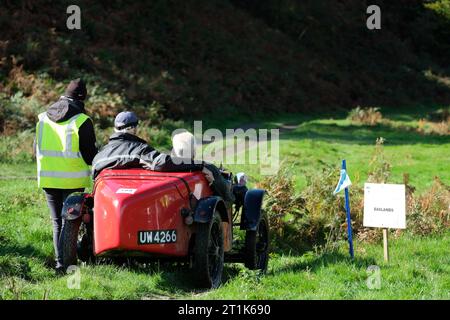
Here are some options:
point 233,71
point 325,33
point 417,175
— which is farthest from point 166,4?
point 417,175

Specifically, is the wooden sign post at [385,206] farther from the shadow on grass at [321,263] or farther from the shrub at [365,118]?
the shrub at [365,118]

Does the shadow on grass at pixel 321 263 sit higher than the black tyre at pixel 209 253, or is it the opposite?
the black tyre at pixel 209 253

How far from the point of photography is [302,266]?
30.3 feet

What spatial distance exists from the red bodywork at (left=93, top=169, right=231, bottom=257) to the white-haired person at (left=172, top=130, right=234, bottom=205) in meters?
0.36

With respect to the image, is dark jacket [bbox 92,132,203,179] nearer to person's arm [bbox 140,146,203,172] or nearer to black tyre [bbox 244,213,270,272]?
person's arm [bbox 140,146,203,172]

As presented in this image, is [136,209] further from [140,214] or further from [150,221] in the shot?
[150,221]

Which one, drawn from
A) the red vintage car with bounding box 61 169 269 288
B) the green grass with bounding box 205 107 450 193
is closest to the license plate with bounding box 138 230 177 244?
the red vintage car with bounding box 61 169 269 288

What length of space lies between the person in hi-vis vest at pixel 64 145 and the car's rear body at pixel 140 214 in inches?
37.0

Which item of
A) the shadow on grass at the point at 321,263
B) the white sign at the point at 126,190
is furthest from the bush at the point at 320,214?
the white sign at the point at 126,190

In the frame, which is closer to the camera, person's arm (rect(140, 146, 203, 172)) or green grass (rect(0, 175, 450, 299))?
green grass (rect(0, 175, 450, 299))

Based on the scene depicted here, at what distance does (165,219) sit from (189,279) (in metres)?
1.12

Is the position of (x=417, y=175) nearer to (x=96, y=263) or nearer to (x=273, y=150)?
(x=273, y=150)

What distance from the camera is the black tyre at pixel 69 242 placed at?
7.83 m

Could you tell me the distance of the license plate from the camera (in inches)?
290
